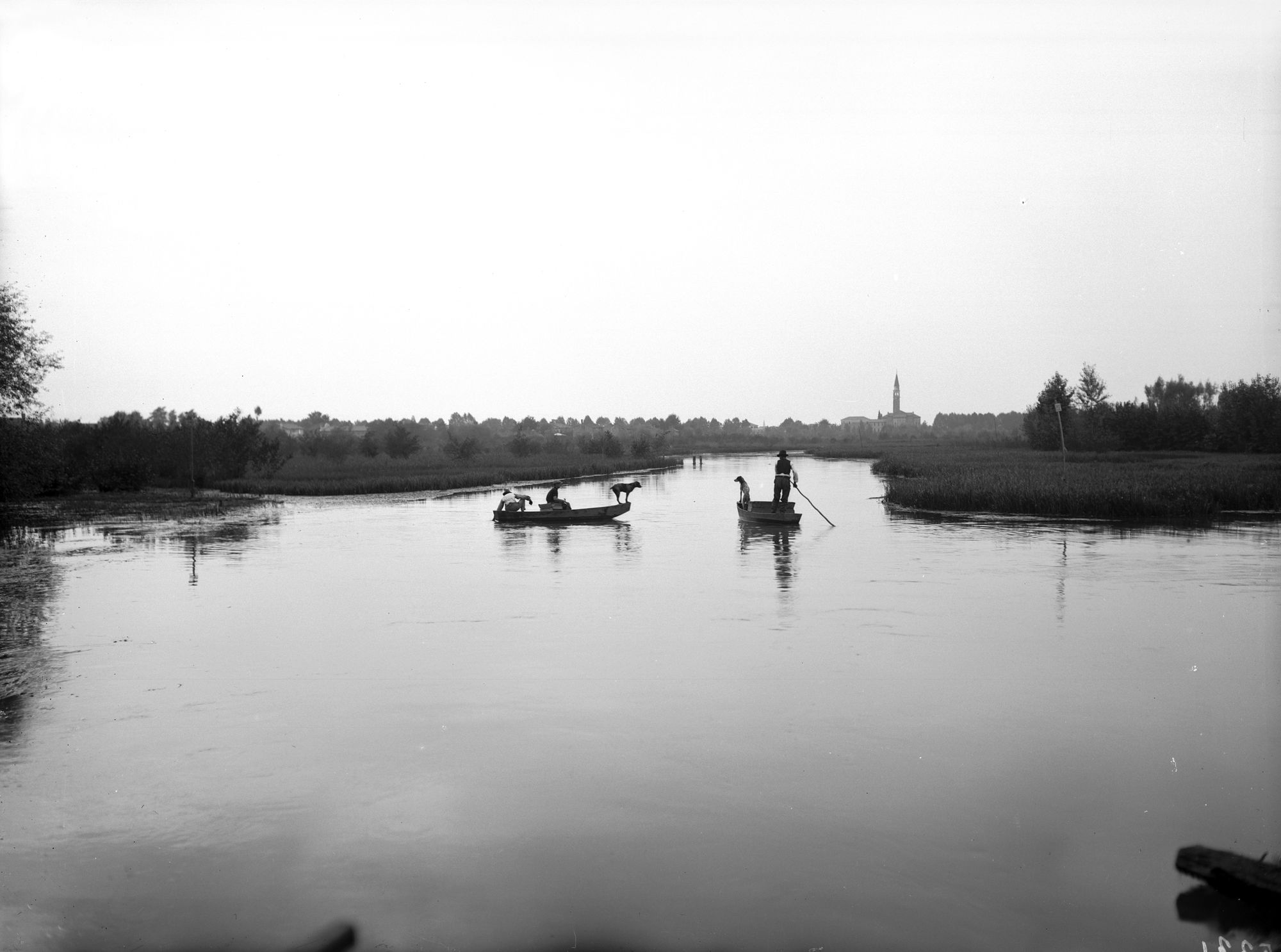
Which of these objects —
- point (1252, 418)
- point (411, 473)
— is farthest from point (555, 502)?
point (1252, 418)

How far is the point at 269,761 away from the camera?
8.17m

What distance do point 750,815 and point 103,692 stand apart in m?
7.33

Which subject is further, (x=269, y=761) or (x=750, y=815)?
(x=269, y=761)

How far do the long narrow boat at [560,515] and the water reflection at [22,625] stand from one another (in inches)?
443

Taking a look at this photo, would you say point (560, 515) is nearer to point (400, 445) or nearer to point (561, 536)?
point (561, 536)

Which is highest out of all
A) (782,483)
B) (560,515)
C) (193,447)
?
(193,447)

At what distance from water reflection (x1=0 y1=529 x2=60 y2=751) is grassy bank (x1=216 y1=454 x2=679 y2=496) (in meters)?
20.0

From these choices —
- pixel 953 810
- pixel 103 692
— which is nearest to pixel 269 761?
pixel 103 692

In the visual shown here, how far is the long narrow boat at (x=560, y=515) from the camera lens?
28.5m

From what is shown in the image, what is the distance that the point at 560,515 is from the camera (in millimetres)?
28859

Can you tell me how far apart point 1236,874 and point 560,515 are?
23.9m

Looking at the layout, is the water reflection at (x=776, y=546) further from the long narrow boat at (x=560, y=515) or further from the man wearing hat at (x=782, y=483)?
the long narrow boat at (x=560, y=515)

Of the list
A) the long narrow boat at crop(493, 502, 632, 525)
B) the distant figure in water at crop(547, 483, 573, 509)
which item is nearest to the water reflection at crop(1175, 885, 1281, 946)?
the distant figure in water at crop(547, 483, 573, 509)

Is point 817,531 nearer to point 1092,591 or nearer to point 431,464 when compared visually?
point 1092,591
